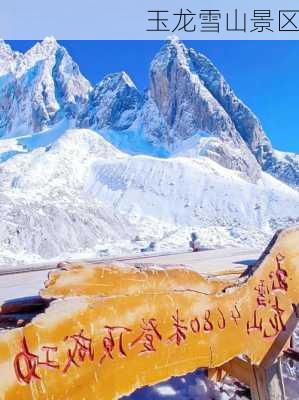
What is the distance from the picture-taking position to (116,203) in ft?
157

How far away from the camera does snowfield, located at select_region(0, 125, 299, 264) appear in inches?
1287

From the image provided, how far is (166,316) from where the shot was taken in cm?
285

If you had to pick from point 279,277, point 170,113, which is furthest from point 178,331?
point 170,113

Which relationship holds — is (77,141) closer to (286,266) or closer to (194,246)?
(194,246)

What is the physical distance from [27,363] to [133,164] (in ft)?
179

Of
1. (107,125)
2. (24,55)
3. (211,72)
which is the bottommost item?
(107,125)

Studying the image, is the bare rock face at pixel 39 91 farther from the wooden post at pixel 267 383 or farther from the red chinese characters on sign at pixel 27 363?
the red chinese characters on sign at pixel 27 363

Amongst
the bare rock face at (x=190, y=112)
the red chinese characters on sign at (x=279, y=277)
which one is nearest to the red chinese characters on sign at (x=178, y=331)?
the red chinese characters on sign at (x=279, y=277)

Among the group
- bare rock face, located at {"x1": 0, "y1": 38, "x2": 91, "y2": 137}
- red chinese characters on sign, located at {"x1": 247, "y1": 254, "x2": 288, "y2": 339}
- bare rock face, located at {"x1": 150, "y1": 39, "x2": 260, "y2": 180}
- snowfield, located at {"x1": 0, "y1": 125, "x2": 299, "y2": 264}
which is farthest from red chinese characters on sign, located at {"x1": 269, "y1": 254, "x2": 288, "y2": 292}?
bare rock face, located at {"x1": 0, "y1": 38, "x2": 91, "y2": 137}

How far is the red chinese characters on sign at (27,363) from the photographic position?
2.24 metres

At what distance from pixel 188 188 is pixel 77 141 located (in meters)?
21.5

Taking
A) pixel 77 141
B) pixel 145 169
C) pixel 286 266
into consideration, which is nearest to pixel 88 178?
pixel 145 169

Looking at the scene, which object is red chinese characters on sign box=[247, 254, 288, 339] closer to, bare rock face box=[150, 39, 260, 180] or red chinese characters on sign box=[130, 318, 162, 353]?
red chinese characters on sign box=[130, 318, 162, 353]

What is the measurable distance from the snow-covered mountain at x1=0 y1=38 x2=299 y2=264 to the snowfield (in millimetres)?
129
